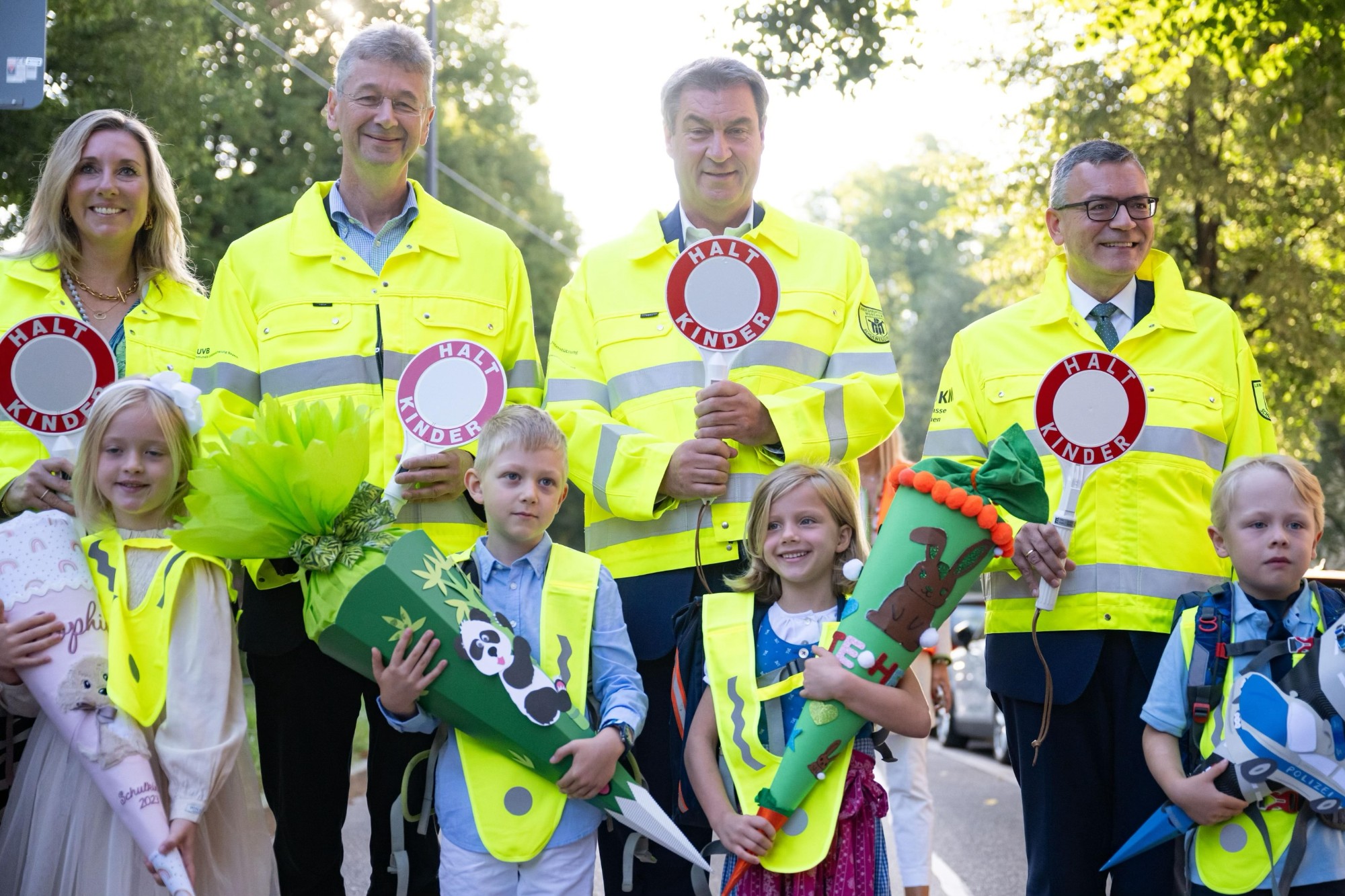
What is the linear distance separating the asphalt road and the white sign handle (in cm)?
208

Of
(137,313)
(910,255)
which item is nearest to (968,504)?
(137,313)


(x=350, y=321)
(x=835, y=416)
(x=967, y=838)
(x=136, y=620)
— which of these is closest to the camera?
(x=136, y=620)

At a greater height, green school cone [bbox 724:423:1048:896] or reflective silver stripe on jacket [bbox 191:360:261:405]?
reflective silver stripe on jacket [bbox 191:360:261:405]

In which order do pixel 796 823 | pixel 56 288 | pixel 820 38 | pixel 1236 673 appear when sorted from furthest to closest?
pixel 820 38 < pixel 56 288 < pixel 1236 673 < pixel 796 823

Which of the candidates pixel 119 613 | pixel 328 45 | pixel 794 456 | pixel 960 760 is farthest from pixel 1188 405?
pixel 328 45

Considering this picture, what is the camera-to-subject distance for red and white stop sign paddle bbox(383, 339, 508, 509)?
4.11 metres

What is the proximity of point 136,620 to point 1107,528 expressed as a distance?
9.26 feet

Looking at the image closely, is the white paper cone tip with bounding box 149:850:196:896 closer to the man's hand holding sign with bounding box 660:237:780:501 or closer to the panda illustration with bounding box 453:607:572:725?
the panda illustration with bounding box 453:607:572:725

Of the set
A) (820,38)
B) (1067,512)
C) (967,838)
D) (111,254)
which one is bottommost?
(967,838)

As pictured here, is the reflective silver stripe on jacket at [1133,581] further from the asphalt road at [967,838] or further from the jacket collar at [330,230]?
the jacket collar at [330,230]

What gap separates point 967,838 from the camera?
9.67 meters

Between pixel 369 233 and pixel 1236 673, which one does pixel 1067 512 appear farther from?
pixel 369 233

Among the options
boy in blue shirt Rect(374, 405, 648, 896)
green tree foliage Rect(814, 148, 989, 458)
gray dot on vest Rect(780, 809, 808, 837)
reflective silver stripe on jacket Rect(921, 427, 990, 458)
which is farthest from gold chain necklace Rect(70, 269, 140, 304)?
green tree foliage Rect(814, 148, 989, 458)

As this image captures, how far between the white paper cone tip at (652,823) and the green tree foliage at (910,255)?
4106 cm
